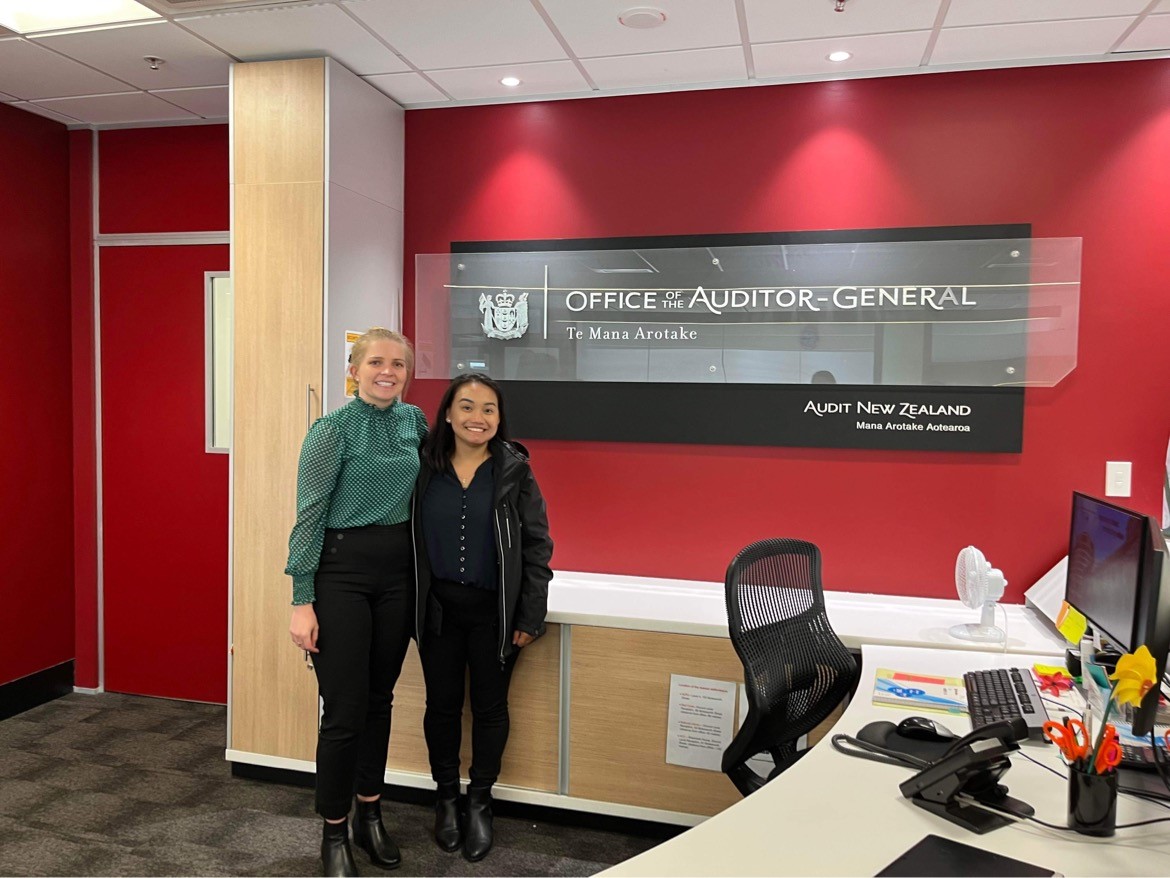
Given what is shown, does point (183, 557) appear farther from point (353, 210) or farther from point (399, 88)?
point (399, 88)

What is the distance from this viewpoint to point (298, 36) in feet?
9.97

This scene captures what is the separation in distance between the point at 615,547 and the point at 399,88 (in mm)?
2049

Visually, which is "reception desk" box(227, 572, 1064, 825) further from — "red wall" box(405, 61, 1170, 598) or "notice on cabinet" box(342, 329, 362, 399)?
"notice on cabinet" box(342, 329, 362, 399)

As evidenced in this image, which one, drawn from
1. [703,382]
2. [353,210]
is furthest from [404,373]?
[703,382]

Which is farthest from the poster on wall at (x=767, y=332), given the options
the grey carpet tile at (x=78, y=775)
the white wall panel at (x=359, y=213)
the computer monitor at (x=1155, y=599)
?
the grey carpet tile at (x=78, y=775)

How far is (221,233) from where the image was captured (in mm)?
4109

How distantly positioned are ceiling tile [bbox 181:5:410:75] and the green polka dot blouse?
1.28 metres

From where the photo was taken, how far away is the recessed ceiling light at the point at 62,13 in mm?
2947

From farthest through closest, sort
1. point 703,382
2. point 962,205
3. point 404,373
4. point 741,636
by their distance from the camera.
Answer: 1. point 703,382
2. point 962,205
3. point 404,373
4. point 741,636

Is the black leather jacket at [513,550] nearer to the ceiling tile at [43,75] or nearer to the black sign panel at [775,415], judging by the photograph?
the black sign panel at [775,415]

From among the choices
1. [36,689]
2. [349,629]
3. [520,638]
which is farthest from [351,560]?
[36,689]

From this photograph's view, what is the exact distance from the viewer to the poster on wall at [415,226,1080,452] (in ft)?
10.5

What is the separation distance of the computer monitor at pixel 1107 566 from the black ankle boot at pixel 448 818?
2051 millimetres

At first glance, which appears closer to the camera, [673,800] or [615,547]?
[673,800]
